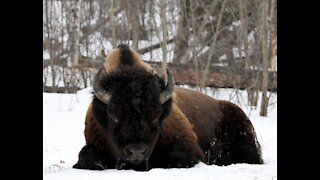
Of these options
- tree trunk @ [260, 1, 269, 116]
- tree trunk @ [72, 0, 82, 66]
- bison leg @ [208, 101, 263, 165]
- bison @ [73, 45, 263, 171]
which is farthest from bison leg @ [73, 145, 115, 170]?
tree trunk @ [72, 0, 82, 66]

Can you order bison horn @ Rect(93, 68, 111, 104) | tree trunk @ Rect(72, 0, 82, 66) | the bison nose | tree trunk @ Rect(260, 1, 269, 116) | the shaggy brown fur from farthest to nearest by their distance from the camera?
tree trunk @ Rect(72, 0, 82, 66)
tree trunk @ Rect(260, 1, 269, 116)
the shaggy brown fur
bison horn @ Rect(93, 68, 111, 104)
the bison nose

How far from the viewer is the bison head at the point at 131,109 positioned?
6.88 metres

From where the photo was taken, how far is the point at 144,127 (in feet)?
22.7

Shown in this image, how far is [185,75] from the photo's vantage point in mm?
18516

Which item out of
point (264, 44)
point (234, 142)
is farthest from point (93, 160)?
point (264, 44)

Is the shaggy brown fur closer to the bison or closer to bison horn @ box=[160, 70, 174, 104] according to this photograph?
the bison

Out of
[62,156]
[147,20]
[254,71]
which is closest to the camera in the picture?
[62,156]

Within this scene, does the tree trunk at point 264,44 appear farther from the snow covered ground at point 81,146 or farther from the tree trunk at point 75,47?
the tree trunk at point 75,47

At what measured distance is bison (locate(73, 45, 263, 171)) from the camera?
6.95 metres
